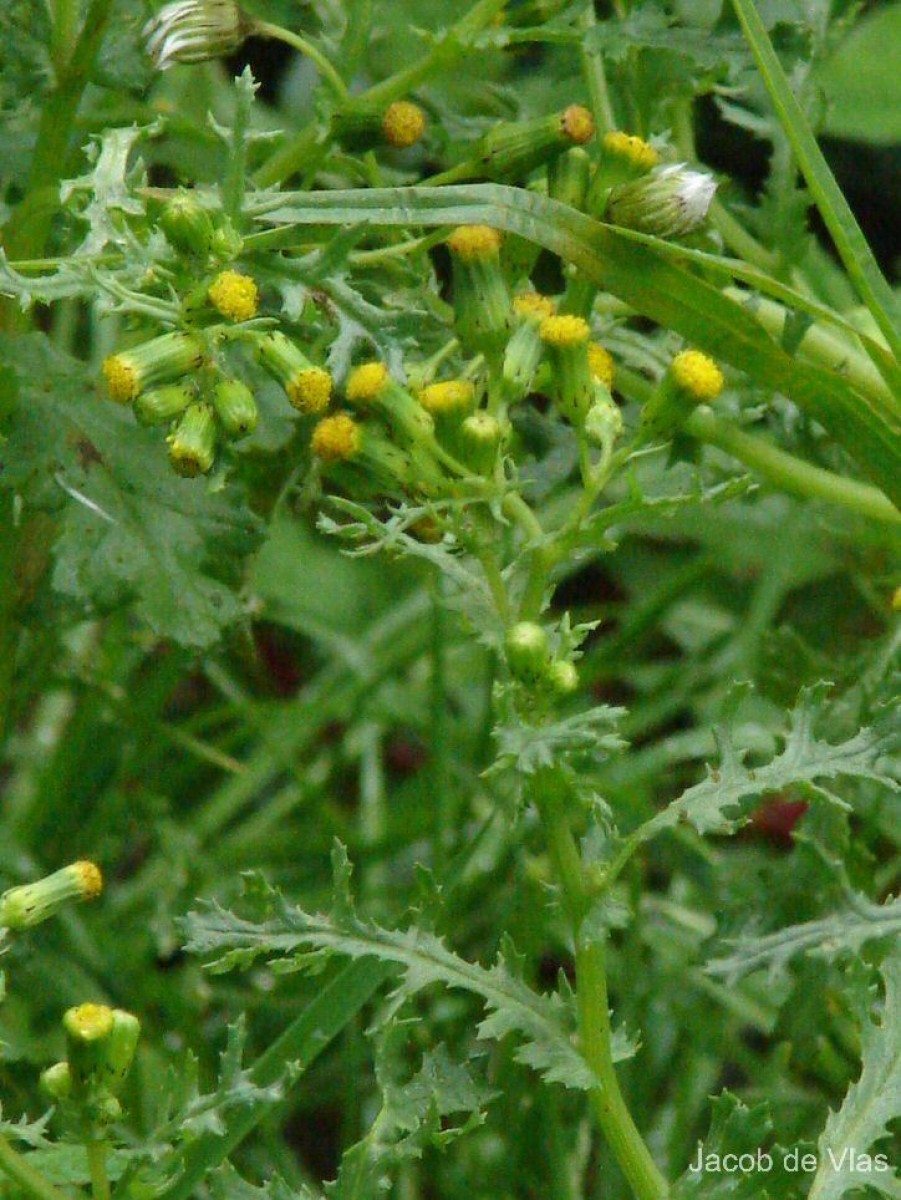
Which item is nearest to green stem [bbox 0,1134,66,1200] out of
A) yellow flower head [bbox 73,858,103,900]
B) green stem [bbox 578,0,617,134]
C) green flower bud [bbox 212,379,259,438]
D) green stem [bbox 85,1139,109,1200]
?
green stem [bbox 85,1139,109,1200]

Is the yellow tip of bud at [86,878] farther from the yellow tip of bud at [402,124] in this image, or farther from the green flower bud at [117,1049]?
the yellow tip of bud at [402,124]

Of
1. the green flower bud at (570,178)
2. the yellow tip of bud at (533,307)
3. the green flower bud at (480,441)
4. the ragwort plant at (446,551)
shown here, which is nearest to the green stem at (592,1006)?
the ragwort plant at (446,551)

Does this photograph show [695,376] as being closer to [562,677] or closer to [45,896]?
[562,677]

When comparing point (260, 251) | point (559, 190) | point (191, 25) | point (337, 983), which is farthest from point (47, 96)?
point (337, 983)

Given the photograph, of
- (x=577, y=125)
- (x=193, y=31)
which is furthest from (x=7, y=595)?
(x=577, y=125)

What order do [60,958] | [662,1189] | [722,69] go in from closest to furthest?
[662,1189], [722,69], [60,958]

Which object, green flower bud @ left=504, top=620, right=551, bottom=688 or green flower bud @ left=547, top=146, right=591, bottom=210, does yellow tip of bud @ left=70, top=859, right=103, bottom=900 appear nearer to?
green flower bud @ left=504, top=620, right=551, bottom=688

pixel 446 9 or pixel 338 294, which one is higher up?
pixel 338 294

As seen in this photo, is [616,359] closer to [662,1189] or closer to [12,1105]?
[662,1189]
